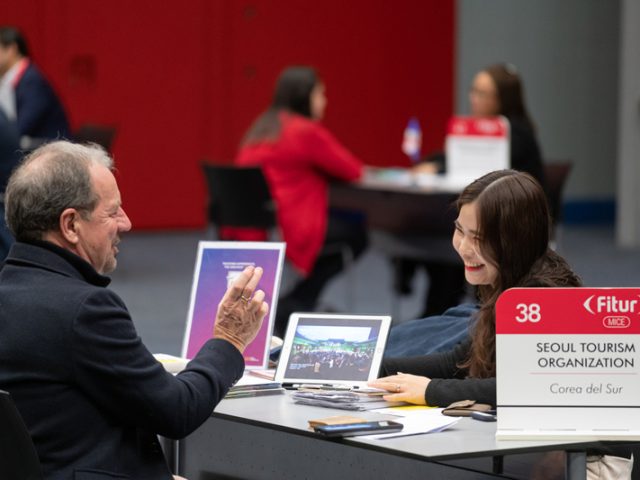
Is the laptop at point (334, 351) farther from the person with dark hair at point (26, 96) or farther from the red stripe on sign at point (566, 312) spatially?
the person with dark hair at point (26, 96)

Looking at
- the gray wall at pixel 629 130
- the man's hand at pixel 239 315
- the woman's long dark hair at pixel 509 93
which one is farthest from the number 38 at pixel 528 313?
the gray wall at pixel 629 130

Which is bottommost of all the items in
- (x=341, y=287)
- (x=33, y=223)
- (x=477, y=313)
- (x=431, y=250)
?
(x=341, y=287)

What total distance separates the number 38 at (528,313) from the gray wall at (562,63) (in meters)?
9.65

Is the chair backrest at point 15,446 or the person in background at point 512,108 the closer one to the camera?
the chair backrest at point 15,446

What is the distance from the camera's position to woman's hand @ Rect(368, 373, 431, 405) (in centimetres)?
280

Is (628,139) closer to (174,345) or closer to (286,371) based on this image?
(174,345)

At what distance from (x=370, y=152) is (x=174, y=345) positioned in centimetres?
565

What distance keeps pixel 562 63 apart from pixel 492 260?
9477mm

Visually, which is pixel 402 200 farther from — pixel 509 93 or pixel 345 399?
pixel 345 399

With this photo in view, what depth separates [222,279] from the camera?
131 inches

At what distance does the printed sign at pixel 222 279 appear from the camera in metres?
3.26

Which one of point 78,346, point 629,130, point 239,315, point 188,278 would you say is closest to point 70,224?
point 78,346

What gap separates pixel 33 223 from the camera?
2.36 m

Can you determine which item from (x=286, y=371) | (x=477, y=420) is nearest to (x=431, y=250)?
(x=286, y=371)
